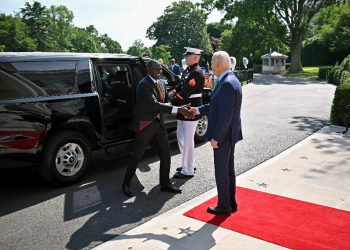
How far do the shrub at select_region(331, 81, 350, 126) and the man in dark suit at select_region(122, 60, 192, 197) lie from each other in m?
6.93

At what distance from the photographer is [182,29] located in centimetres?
7981

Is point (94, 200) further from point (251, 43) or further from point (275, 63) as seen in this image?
point (251, 43)

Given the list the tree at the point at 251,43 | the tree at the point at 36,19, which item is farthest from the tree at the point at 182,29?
the tree at the point at 36,19

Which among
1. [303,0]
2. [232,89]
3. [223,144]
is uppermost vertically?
[303,0]

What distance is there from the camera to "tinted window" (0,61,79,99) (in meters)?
4.90

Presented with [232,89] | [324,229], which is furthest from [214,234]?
[232,89]

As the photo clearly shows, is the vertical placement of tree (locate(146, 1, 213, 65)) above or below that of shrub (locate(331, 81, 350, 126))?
above

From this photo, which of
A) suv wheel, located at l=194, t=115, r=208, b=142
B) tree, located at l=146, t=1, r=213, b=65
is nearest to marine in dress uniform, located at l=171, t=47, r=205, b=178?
suv wheel, located at l=194, t=115, r=208, b=142

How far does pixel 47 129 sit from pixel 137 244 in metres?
2.38

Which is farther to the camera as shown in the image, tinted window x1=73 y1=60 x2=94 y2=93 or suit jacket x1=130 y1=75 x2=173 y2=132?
tinted window x1=73 y1=60 x2=94 y2=93

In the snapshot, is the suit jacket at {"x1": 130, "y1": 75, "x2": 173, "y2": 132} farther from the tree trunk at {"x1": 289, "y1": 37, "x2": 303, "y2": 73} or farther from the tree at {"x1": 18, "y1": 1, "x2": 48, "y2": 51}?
the tree at {"x1": 18, "y1": 1, "x2": 48, "y2": 51}

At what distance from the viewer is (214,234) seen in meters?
4.06

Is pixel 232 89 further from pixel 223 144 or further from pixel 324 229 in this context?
pixel 324 229

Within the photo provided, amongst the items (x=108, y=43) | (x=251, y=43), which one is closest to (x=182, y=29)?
(x=251, y=43)
